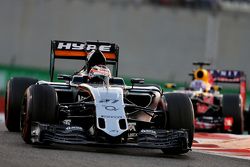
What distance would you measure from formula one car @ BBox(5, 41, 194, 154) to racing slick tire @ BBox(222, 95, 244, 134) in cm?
679

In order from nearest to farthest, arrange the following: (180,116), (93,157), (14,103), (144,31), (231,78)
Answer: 1. (93,157)
2. (180,116)
3. (14,103)
4. (231,78)
5. (144,31)

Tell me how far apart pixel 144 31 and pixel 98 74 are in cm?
2803

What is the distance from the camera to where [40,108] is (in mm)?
10703

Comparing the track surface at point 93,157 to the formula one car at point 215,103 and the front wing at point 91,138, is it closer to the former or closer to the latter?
the front wing at point 91,138

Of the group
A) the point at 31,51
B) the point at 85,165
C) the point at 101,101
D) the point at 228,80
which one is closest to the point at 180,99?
the point at 101,101

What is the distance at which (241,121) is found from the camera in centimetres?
1903

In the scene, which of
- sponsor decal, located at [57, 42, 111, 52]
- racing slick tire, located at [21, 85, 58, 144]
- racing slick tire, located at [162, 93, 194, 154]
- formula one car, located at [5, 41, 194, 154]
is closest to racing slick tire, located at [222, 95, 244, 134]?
sponsor decal, located at [57, 42, 111, 52]

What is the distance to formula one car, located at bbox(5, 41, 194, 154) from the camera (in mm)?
10414

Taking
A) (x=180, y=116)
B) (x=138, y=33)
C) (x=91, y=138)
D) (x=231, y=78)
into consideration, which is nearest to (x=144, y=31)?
(x=138, y=33)

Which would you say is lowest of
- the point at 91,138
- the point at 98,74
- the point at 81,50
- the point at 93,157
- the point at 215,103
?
the point at 93,157

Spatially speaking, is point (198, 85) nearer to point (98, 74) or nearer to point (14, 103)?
point (14, 103)

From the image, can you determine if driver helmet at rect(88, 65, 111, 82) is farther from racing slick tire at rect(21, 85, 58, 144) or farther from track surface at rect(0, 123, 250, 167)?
racing slick tire at rect(21, 85, 58, 144)

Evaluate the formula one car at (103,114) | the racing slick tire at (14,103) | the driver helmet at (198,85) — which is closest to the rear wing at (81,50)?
the racing slick tire at (14,103)

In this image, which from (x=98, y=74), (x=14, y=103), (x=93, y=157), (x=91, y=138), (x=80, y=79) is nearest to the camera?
(x=93, y=157)
